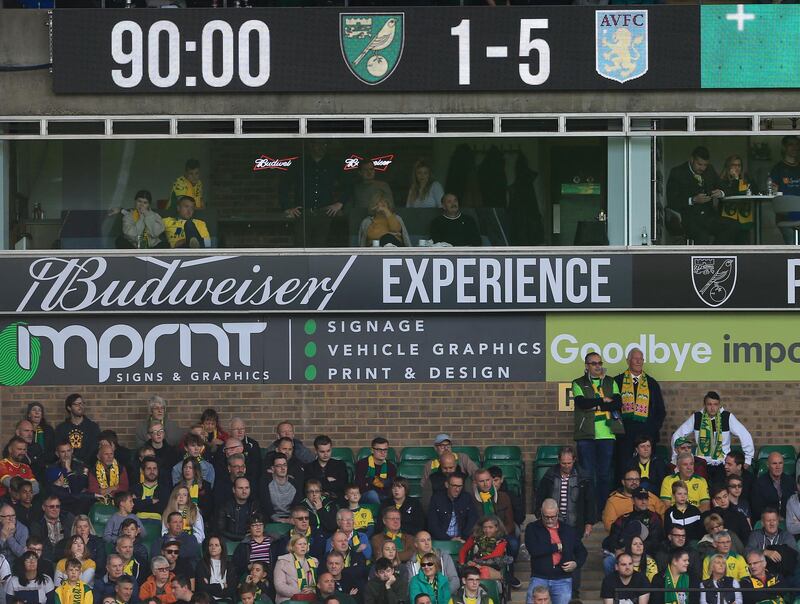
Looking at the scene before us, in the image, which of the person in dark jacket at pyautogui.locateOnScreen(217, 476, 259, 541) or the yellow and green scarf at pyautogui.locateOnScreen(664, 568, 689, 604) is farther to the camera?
the person in dark jacket at pyautogui.locateOnScreen(217, 476, 259, 541)

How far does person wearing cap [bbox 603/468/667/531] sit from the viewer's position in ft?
59.1

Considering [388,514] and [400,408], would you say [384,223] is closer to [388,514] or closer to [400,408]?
[400,408]

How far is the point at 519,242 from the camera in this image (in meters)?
20.2

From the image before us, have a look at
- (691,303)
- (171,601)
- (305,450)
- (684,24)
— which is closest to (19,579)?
(171,601)

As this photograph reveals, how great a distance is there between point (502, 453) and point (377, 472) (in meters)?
1.71

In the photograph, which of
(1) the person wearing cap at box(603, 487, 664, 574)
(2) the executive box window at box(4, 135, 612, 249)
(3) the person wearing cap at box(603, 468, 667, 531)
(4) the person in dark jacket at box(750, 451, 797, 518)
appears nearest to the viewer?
(1) the person wearing cap at box(603, 487, 664, 574)

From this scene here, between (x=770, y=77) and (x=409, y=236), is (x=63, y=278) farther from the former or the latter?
(x=770, y=77)

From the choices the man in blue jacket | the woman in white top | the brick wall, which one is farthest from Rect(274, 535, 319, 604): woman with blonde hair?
the woman in white top

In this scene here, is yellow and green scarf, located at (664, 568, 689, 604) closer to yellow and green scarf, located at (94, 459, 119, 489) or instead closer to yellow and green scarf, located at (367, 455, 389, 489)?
yellow and green scarf, located at (367, 455, 389, 489)

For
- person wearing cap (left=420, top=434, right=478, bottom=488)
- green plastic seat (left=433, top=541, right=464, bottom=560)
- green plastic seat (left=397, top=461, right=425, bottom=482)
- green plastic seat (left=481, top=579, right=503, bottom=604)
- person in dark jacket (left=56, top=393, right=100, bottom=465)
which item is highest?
person in dark jacket (left=56, top=393, right=100, bottom=465)

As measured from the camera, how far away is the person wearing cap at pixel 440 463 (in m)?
18.5

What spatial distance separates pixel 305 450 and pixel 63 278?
340cm

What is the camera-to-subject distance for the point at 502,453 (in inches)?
778

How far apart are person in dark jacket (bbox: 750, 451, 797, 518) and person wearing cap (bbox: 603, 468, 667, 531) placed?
938mm
